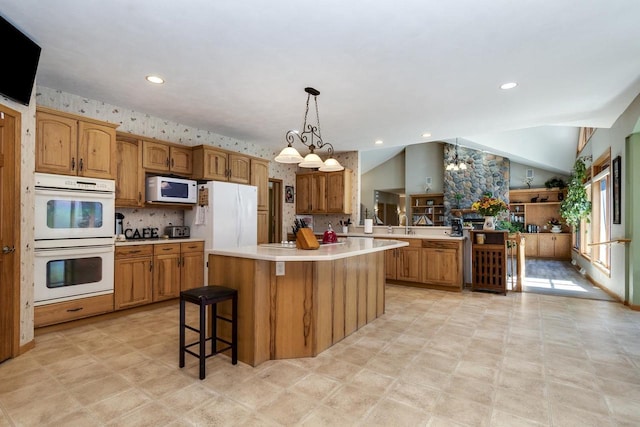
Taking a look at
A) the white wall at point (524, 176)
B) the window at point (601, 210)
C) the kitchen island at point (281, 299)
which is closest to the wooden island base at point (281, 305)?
the kitchen island at point (281, 299)

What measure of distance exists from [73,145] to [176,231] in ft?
5.53

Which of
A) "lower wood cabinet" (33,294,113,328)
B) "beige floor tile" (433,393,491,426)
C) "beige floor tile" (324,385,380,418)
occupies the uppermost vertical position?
"lower wood cabinet" (33,294,113,328)

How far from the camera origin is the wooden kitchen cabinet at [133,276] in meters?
3.72

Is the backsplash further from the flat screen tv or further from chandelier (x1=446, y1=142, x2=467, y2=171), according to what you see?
→ chandelier (x1=446, y1=142, x2=467, y2=171)

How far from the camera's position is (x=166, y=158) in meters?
4.48

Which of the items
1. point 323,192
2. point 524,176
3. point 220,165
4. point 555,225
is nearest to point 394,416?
point 220,165

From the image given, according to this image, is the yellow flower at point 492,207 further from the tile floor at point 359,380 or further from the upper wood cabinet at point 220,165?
the upper wood cabinet at point 220,165

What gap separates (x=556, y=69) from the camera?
9.95 ft

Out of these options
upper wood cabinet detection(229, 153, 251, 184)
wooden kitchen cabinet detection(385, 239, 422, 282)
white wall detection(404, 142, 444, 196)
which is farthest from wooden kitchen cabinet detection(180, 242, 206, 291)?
white wall detection(404, 142, 444, 196)

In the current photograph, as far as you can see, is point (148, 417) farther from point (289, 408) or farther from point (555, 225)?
point (555, 225)

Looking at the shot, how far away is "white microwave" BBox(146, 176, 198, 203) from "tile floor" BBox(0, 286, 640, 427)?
162 cm

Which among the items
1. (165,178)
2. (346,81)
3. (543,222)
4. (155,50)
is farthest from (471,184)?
(155,50)

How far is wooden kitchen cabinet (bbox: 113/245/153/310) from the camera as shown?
3717 mm

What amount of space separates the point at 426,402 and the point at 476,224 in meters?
4.24
